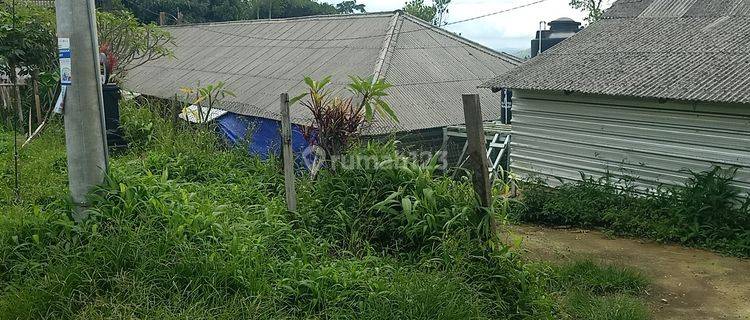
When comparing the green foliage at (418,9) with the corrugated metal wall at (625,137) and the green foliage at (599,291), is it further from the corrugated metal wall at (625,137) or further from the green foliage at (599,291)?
the green foliage at (599,291)

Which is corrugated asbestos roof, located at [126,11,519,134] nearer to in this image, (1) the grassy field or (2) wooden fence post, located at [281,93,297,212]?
(2) wooden fence post, located at [281,93,297,212]

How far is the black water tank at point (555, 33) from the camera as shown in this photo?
1836cm

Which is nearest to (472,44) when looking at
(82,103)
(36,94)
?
(36,94)

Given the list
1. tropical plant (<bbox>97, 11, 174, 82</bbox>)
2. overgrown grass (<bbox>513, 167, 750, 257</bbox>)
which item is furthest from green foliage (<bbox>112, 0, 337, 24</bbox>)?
overgrown grass (<bbox>513, 167, 750, 257</bbox>)

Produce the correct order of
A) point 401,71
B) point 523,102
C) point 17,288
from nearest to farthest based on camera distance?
point 17,288, point 523,102, point 401,71

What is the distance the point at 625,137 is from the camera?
30.6 feet

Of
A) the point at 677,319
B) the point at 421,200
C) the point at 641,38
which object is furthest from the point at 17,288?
the point at 641,38

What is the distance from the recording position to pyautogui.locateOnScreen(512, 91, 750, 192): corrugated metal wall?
27.0 feet

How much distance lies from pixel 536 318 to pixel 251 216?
2.23 metres

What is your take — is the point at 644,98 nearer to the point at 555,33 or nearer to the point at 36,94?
the point at 36,94

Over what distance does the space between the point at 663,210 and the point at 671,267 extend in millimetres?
1858

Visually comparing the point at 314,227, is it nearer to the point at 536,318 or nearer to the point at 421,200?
the point at 421,200

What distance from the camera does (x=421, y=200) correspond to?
4.70 m

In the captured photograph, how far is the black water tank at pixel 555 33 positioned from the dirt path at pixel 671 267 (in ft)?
35.0
